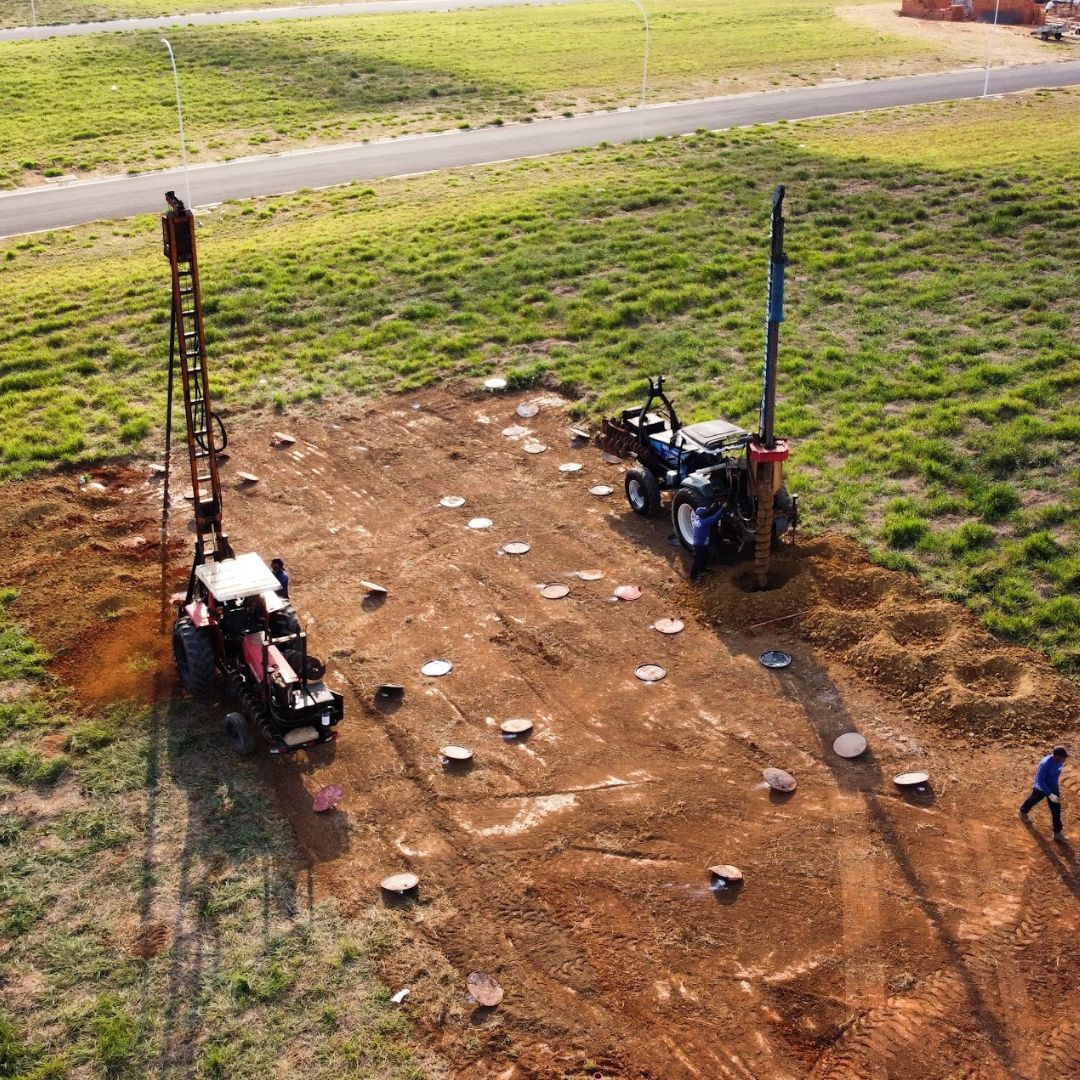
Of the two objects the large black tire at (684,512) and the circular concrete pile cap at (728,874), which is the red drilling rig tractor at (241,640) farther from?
the large black tire at (684,512)

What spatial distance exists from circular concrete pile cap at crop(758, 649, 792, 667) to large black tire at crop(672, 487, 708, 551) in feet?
7.69

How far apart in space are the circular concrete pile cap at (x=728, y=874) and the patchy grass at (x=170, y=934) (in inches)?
117

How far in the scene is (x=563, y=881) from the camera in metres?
11.7

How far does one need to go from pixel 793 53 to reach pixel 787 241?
2975cm

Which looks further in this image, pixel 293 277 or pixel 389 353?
pixel 293 277

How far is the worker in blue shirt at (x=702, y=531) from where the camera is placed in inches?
635

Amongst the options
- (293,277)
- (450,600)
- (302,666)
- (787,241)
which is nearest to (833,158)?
(787,241)

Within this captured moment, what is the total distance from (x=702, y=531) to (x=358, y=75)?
36249 mm

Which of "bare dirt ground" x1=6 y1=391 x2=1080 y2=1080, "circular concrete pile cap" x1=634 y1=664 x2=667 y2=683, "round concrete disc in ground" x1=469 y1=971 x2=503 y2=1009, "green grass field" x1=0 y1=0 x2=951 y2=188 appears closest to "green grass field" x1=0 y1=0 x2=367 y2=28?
"green grass field" x1=0 y1=0 x2=951 y2=188

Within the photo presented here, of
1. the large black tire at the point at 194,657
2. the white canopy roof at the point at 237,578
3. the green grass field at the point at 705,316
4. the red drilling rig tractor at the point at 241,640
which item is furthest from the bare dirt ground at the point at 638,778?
the green grass field at the point at 705,316

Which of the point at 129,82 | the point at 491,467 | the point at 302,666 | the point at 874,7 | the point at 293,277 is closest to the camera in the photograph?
the point at 302,666

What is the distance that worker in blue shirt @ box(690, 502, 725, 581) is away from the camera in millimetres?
16125

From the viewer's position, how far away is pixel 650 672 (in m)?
14.7

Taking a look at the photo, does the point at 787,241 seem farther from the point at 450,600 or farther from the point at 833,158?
the point at 450,600
